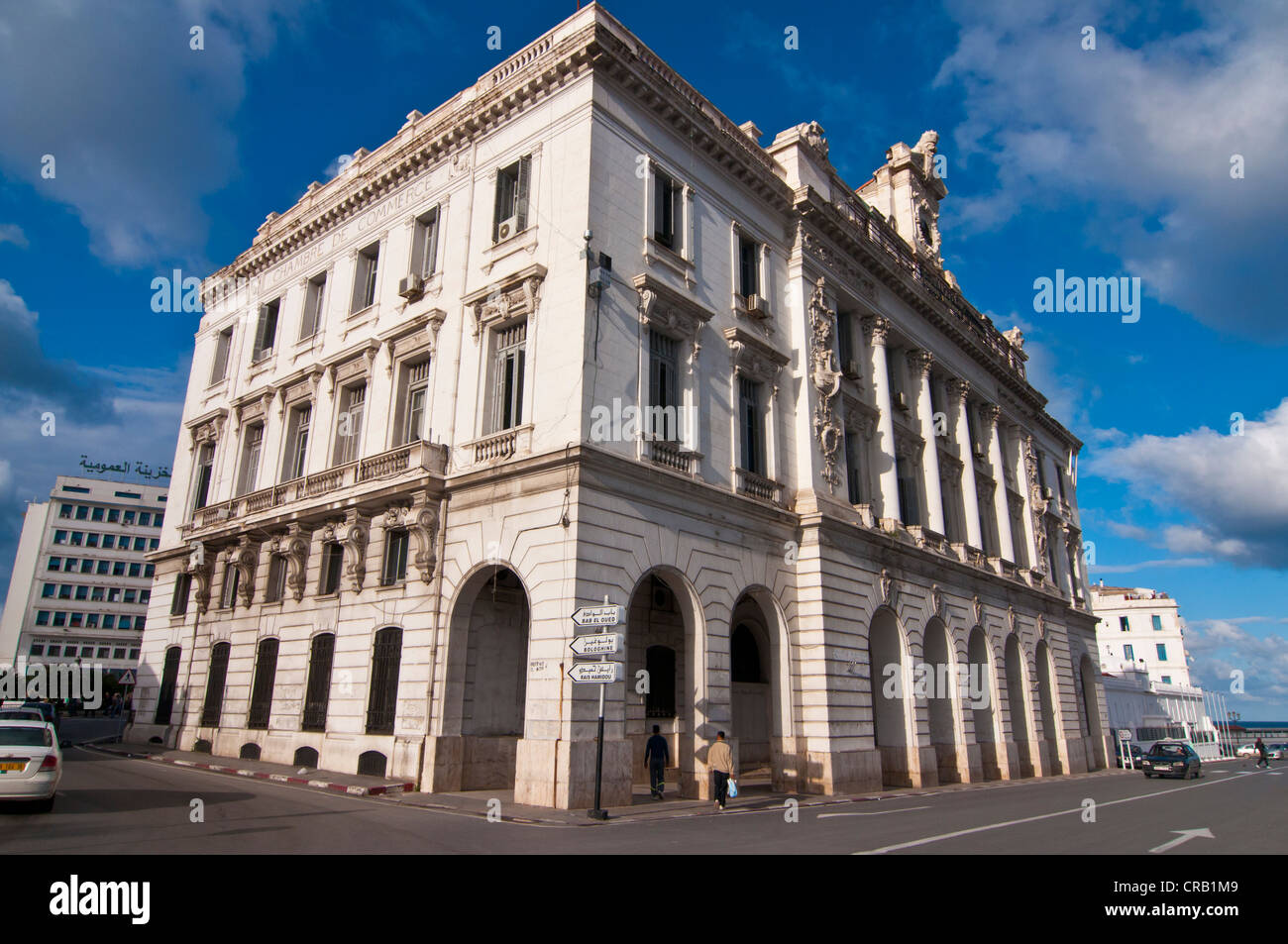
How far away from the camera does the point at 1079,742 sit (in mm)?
38938

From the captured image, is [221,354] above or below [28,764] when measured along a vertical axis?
above

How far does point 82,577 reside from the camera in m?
87.8

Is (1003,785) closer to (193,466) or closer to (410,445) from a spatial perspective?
(410,445)

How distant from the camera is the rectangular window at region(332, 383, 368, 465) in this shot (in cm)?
2491

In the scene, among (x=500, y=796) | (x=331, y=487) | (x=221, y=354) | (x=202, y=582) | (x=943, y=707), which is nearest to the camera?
(x=500, y=796)

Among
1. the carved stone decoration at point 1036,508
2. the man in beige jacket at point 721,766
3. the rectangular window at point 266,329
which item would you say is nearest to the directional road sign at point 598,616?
the man in beige jacket at point 721,766

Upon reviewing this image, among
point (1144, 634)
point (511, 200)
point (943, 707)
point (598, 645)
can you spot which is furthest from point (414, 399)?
point (1144, 634)

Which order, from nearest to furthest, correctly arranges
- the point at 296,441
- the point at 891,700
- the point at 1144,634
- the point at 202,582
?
the point at 891,700 < the point at 296,441 < the point at 202,582 < the point at 1144,634

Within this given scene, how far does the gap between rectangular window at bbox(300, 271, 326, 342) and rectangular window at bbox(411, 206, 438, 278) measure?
5.41 meters

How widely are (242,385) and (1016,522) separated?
37.2 m

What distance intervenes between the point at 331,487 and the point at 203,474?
11.5m

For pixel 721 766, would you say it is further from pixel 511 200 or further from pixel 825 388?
pixel 511 200

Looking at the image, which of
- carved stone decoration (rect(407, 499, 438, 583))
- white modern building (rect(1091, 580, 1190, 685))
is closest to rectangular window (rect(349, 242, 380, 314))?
carved stone decoration (rect(407, 499, 438, 583))

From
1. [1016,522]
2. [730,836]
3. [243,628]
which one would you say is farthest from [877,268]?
[243,628]
